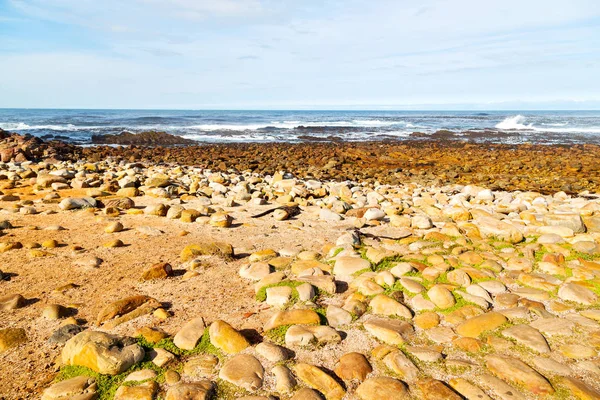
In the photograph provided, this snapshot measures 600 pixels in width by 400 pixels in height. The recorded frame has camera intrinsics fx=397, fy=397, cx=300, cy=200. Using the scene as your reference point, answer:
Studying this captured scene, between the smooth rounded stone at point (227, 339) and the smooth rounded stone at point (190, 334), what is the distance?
11 cm

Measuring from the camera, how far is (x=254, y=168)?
15766 mm

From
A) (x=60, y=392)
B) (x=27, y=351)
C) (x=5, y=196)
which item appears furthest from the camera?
(x=5, y=196)

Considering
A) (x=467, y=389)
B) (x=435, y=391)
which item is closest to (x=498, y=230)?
(x=467, y=389)

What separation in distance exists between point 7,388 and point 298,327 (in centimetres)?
193

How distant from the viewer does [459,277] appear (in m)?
3.91

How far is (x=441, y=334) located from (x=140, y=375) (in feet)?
7.16

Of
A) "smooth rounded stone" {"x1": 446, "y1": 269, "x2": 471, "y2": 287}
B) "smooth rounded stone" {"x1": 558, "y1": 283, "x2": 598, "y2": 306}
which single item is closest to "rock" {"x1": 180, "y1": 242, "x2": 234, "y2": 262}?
"smooth rounded stone" {"x1": 446, "y1": 269, "x2": 471, "y2": 287}

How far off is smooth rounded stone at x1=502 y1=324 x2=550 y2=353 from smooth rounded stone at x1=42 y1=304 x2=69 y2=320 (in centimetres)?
361

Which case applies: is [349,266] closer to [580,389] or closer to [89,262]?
[580,389]

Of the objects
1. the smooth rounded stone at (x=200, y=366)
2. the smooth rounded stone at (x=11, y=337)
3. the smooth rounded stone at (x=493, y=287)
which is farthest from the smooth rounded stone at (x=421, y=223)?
the smooth rounded stone at (x=11, y=337)

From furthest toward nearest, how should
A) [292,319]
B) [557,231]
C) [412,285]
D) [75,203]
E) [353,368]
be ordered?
[75,203]
[557,231]
[412,285]
[292,319]
[353,368]

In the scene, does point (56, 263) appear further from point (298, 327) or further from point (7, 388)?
point (298, 327)

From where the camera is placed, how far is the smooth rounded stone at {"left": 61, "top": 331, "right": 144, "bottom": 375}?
2605 millimetres

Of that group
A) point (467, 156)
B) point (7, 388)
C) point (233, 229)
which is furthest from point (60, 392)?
point (467, 156)
